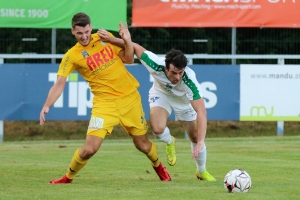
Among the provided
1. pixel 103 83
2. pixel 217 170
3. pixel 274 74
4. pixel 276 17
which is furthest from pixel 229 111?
pixel 103 83

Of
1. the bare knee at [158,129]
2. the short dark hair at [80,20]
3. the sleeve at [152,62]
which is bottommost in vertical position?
the bare knee at [158,129]

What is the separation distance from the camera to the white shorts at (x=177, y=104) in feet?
39.5

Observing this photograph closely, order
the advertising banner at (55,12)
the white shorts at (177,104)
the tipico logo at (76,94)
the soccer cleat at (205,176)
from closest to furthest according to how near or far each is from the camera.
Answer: the soccer cleat at (205,176)
the white shorts at (177,104)
the tipico logo at (76,94)
the advertising banner at (55,12)

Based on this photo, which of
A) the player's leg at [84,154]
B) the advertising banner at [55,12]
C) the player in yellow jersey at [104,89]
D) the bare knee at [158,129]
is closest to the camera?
the player's leg at [84,154]

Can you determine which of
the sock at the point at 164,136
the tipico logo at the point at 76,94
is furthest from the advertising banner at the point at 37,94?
the sock at the point at 164,136

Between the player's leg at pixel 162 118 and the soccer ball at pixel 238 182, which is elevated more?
the player's leg at pixel 162 118

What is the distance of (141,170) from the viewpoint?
13453 mm

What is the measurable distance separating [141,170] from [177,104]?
1767mm

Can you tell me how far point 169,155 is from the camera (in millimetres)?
12211

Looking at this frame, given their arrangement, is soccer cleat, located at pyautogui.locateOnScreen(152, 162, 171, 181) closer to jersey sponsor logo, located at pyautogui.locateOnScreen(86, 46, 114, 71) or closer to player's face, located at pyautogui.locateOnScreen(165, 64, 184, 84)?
player's face, located at pyautogui.locateOnScreen(165, 64, 184, 84)

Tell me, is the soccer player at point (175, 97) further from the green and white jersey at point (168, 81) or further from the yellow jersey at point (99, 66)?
the yellow jersey at point (99, 66)

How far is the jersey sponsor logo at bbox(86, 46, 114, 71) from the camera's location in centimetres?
1126

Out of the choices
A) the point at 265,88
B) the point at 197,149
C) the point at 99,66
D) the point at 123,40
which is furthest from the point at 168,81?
the point at 265,88

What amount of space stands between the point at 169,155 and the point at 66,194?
8.00 feet
